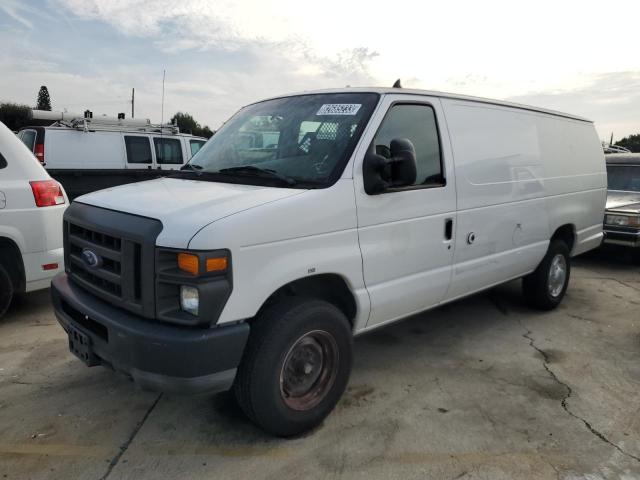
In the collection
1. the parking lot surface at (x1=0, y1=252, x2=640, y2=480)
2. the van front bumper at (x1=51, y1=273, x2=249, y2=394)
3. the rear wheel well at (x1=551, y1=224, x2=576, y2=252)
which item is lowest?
the parking lot surface at (x1=0, y1=252, x2=640, y2=480)

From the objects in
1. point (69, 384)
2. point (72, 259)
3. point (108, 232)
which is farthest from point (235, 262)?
point (69, 384)

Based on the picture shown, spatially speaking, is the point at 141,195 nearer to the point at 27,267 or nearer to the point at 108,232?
the point at 108,232

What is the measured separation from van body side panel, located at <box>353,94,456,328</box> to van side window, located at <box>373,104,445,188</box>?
47 mm

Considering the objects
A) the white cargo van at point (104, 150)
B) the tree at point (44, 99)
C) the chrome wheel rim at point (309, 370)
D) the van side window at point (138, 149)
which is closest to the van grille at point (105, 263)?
the chrome wheel rim at point (309, 370)

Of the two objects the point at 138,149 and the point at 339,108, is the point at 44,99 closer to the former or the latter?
the point at 138,149

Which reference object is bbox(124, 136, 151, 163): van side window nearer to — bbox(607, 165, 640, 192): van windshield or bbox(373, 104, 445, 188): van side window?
bbox(373, 104, 445, 188): van side window

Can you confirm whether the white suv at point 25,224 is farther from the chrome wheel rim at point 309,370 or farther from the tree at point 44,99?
the tree at point 44,99

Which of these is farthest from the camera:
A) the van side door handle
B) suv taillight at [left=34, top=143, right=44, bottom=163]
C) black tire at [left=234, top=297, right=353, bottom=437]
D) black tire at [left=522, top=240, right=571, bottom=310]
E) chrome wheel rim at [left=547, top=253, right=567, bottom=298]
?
suv taillight at [left=34, top=143, right=44, bottom=163]

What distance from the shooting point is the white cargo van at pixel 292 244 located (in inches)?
102

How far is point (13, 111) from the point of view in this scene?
108 ft

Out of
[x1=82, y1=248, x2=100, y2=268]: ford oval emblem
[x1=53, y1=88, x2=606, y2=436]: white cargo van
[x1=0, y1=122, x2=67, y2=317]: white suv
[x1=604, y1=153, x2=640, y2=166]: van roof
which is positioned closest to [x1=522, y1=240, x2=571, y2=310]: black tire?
[x1=53, y1=88, x2=606, y2=436]: white cargo van

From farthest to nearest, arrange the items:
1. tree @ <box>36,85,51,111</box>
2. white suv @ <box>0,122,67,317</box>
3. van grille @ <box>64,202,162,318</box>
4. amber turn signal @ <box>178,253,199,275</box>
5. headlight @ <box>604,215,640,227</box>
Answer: tree @ <box>36,85,51,111</box> → headlight @ <box>604,215,640,227</box> → white suv @ <box>0,122,67,317</box> → van grille @ <box>64,202,162,318</box> → amber turn signal @ <box>178,253,199,275</box>

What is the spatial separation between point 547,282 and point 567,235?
2.31 ft

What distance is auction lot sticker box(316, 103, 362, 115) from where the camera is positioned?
3459mm
